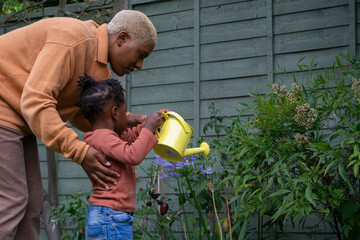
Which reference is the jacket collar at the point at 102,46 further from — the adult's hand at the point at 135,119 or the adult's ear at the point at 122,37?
the adult's hand at the point at 135,119

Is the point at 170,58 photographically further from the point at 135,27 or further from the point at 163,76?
the point at 135,27

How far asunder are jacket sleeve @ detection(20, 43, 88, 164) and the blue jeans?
245 mm

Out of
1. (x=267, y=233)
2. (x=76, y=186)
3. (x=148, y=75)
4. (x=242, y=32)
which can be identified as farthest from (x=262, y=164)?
(x=76, y=186)

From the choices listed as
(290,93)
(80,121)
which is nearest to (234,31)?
(290,93)

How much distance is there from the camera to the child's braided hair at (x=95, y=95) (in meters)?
2.09

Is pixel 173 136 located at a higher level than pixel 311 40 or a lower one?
lower

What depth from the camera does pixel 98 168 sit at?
77.7 inches

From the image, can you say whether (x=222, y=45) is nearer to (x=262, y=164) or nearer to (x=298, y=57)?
(x=298, y=57)

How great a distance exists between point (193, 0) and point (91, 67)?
7.34 feet

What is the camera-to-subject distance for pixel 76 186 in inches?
179

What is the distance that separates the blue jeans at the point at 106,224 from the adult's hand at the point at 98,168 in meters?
0.10

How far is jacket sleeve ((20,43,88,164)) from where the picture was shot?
1881mm

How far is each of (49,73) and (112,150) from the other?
1.23 ft

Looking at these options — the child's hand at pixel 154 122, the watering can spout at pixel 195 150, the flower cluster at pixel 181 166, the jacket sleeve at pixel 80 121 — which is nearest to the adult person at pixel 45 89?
the jacket sleeve at pixel 80 121
